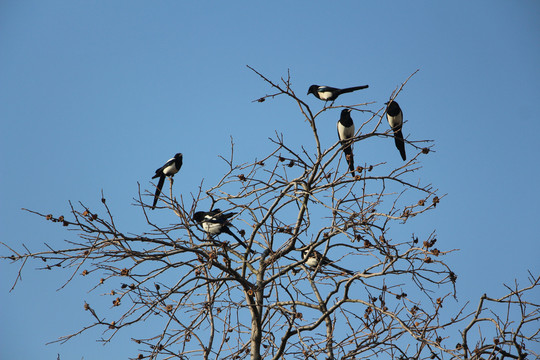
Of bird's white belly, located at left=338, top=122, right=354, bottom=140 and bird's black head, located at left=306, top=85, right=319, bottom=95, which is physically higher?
bird's black head, located at left=306, top=85, right=319, bottom=95

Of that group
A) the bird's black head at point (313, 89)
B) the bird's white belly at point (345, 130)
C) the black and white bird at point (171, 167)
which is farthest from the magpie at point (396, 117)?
the black and white bird at point (171, 167)

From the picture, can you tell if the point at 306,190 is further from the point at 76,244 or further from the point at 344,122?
the point at 344,122

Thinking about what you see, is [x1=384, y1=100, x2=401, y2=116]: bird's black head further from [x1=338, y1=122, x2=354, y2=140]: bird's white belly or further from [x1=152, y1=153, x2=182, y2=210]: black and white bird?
[x1=152, y1=153, x2=182, y2=210]: black and white bird

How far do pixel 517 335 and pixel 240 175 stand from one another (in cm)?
212

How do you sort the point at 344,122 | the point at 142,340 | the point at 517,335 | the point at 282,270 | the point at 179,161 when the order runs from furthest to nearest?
1. the point at 179,161
2. the point at 344,122
3. the point at 282,270
4. the point at 142,340
5. the point at 517,335

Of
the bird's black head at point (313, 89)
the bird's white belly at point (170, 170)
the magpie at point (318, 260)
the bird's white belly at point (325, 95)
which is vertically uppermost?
the bird's black head at point (313, 89)

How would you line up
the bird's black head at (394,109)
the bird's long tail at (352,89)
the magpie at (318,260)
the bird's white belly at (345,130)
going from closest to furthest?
1. the magpie at (318,260)
2. the bird's long tail at (352,89)
3. the bird's black head at (394,109)
4. the bird's white belly at (345,130)

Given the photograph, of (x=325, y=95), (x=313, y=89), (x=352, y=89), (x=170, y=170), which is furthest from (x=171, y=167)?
(x=352, y=89)

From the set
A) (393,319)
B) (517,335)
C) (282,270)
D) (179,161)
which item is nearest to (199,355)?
(282,270)

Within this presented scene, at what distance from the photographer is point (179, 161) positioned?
23.2ft

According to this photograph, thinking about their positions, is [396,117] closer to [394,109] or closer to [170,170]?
[394,109]

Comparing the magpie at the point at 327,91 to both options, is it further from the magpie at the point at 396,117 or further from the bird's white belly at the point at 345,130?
the magpie at the point at 396,117

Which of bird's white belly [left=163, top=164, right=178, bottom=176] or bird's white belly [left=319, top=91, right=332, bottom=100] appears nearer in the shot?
bird's white belly [left=319, top=91, right=332, bottom=100]

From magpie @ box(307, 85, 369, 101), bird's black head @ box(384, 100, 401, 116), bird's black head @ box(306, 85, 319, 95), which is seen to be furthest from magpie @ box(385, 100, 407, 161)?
bird's black head @ box(306, 85, 319, 95)
